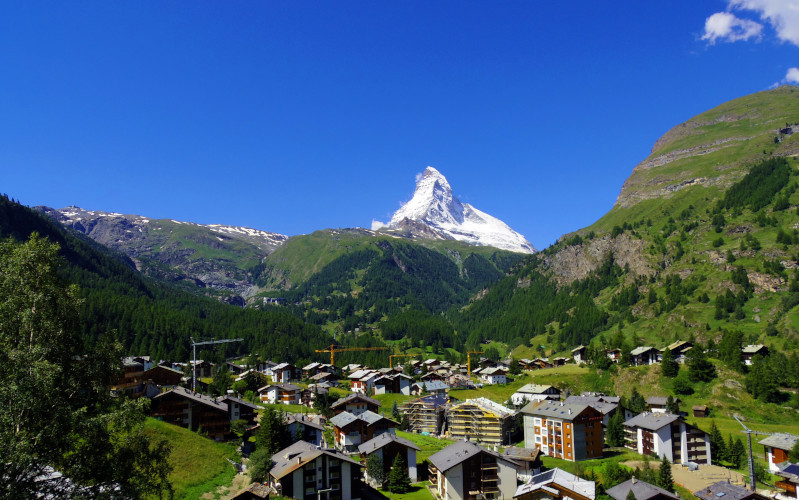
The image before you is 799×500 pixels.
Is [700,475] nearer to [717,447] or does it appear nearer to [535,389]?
[717,447]

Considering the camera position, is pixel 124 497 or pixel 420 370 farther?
pixel 420 370

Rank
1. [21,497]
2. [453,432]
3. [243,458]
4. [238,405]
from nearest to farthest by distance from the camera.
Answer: [21,497]
[243,458]
[238,405]
[453,432]

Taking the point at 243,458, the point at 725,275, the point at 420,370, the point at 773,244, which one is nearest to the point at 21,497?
the point at 243,458

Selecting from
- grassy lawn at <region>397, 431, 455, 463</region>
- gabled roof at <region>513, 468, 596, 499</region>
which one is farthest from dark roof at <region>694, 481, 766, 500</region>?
grassy lawn at <region>397, 431, 455, 463</region>

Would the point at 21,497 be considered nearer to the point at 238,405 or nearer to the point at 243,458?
the point at 243,458

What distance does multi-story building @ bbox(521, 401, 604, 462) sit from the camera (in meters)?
86.4

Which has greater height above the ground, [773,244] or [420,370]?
[773,244]

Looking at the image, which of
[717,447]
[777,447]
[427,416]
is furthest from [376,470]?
[777,447]

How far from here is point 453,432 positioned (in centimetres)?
10319

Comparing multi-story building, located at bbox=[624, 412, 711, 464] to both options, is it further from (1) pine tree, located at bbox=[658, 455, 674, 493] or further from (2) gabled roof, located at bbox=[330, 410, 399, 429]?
(2) gabled roof, located at bbox=[330, 410, 399, 429]

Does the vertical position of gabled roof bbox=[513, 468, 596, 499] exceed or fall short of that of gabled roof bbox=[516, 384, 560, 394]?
it exceeds it

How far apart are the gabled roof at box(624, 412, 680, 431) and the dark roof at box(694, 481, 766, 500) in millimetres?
24867

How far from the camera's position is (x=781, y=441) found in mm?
78250

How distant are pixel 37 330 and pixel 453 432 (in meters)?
90.7
